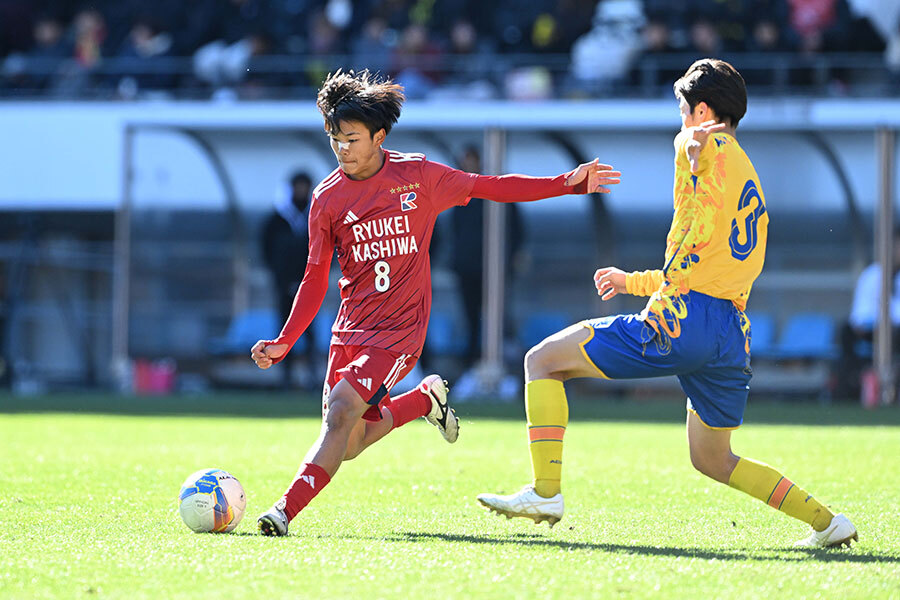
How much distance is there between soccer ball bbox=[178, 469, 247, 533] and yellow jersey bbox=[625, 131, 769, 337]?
70.3 inches

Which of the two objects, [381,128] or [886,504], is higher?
[381,128]

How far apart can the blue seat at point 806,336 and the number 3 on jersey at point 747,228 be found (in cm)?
1149

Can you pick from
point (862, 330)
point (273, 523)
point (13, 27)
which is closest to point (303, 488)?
point (273, 523)

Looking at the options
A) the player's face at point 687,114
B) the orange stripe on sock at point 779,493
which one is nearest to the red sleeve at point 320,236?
the player's face at point 687,114

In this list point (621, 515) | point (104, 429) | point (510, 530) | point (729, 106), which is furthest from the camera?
point (104, 429)

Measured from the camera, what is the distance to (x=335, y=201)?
570 centimetres

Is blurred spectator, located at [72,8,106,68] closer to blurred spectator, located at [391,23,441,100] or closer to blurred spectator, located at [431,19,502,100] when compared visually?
blurred spectator, located at [391,23,441,100]

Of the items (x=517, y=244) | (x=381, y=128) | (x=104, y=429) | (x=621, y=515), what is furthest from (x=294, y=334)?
(x=517, y=244)

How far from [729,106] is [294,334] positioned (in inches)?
77.6

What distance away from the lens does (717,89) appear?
5.04 meters

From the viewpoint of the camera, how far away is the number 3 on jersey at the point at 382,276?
5730 mm

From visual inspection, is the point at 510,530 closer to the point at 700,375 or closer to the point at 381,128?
the point at 700,375

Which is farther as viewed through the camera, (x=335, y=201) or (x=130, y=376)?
(x=130, y=376)

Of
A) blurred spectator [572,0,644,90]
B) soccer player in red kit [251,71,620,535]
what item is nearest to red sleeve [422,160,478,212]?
soccer player in red kit [251,71,620,535]
